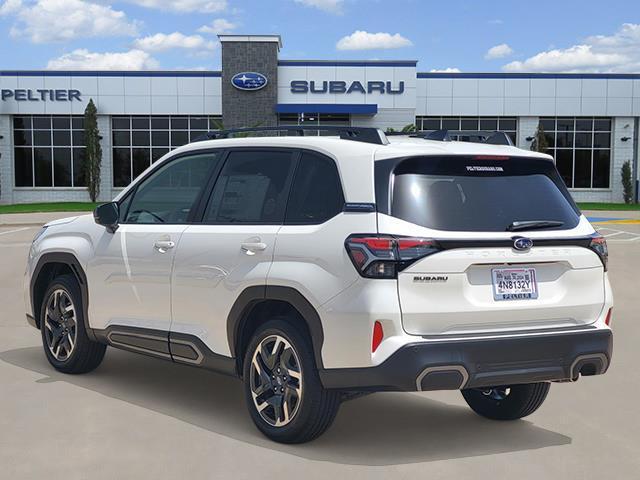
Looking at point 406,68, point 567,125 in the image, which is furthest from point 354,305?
point 567,125

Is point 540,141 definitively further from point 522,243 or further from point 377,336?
point 377,336

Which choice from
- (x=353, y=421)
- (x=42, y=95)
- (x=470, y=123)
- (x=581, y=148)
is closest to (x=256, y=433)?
(x=353, y=421)

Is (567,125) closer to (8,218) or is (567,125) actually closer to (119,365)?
(8,218)

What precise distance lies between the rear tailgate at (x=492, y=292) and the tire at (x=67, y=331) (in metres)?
3.25

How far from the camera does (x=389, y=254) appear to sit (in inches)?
191

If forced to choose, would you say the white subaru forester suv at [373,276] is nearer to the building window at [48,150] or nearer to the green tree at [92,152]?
the green tree at [92,152]

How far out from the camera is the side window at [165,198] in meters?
6.36

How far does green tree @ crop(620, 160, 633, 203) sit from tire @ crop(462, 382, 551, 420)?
45.8 meters

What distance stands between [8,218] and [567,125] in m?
29.8

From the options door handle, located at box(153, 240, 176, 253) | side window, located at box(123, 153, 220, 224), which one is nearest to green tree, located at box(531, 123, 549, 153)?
side window, located at box(123, 153, 220, 224)

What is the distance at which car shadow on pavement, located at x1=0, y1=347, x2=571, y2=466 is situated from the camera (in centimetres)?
534

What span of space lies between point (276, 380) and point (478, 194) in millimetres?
1576

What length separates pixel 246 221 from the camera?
229 inches

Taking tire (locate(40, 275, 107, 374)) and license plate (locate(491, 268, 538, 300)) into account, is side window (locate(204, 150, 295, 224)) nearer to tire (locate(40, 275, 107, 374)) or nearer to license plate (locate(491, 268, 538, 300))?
license plate (locate(491, 268, 538, 300))
